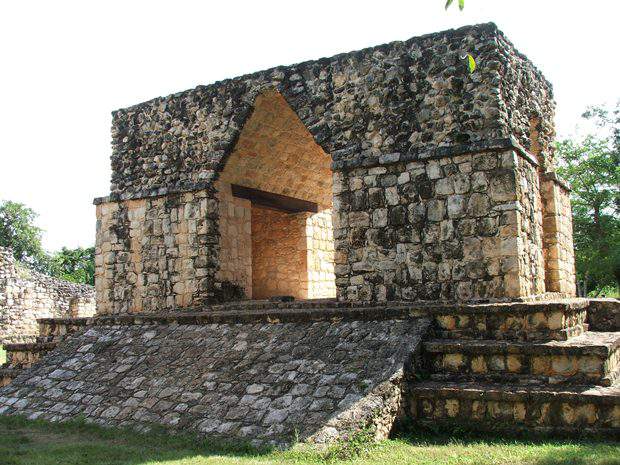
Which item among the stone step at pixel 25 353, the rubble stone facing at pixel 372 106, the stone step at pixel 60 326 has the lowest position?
the stone step at pixel 25 353

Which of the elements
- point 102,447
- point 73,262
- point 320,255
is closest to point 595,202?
point 320,255

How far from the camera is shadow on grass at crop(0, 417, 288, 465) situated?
5699mm

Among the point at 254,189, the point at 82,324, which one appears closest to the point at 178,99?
the point at 254,189

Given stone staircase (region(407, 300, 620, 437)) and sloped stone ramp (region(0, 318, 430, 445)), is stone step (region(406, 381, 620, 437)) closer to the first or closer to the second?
stone staircase (region(407, 300, 620, 437))

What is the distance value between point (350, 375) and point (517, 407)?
1.67 meters

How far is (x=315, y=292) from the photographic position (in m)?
13.2

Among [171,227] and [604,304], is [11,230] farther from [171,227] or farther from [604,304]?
[604,304]

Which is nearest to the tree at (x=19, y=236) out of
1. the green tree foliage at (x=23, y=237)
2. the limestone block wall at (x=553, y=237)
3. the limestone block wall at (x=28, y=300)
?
the green tree foliage at (x=23, y=237)

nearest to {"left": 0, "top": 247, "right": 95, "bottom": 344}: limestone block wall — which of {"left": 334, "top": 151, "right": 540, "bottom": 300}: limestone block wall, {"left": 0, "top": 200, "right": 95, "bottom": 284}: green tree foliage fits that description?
{"left": 334, "top": 151, "right": 540, "bottom": 300}: limestone block wall

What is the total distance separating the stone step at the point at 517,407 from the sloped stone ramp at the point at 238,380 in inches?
14.7

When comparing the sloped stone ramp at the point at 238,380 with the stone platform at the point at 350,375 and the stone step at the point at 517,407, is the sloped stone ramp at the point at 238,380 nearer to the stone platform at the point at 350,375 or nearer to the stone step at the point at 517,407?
the stone platform at the point at 350,375

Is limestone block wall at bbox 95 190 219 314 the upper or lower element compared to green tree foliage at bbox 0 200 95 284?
lower

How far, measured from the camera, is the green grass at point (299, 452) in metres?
5.32

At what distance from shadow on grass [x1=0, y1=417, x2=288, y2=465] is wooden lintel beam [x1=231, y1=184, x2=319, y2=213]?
17.1 feet
